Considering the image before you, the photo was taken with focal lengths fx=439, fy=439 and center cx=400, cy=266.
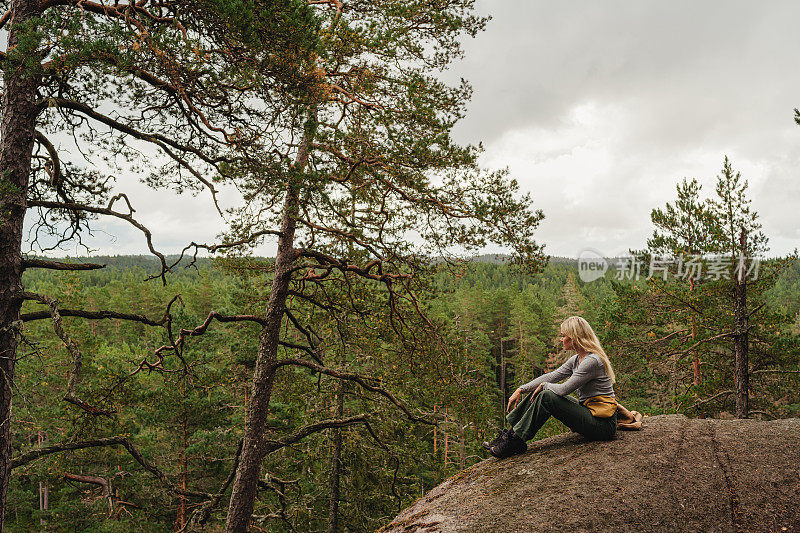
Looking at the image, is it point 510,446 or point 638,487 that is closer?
point 638,487

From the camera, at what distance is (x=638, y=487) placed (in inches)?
147

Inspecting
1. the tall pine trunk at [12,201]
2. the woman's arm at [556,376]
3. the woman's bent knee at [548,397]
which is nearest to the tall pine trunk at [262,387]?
the tall pine trunk at [12,201]

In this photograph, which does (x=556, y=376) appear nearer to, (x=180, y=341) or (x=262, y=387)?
(x=262, y=387)

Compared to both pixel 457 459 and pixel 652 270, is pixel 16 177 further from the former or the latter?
pixel 457 459

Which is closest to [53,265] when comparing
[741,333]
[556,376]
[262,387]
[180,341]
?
[180,341]

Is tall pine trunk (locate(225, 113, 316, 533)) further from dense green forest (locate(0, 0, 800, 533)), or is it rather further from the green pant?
the green pant

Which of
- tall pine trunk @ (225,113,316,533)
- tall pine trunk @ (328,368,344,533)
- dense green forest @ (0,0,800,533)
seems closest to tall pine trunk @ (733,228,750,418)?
dense green forest @ (0,0,800,533)

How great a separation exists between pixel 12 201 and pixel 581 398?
5.89 m

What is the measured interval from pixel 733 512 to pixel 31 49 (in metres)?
6.86

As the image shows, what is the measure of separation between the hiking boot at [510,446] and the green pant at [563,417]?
14 centimetres

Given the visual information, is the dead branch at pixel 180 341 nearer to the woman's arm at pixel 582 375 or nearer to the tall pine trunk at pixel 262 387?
the tall pine trunk at pixel 262 387

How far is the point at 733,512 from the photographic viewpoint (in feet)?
11.8

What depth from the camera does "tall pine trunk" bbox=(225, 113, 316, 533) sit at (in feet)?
19.4

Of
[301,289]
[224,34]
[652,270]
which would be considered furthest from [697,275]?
[224,34]
